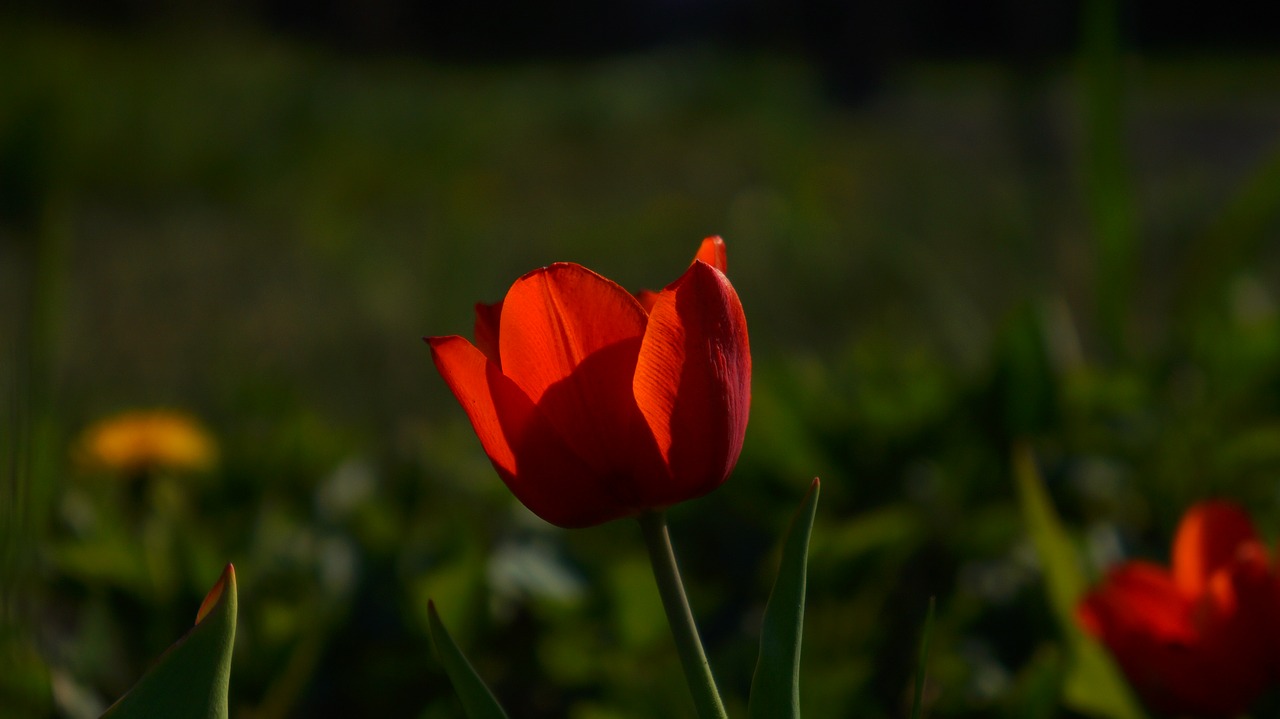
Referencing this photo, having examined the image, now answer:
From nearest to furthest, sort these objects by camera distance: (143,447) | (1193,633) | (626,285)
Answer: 1. (1193,633)
2. (143,447)
3. (626,285)

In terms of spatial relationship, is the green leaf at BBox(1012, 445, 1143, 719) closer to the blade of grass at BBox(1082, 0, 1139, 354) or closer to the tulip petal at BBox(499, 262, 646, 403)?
the tulip petal at BBox(499, 262, 646, 403)

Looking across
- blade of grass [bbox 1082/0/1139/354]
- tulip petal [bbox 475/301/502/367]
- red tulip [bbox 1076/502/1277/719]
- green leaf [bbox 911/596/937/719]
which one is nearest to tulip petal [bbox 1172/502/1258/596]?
red tulip [bbox 1076/502/1277/719]

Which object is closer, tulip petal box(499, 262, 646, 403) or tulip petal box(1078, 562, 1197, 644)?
tulip petal box(499, 262, 646, 403)

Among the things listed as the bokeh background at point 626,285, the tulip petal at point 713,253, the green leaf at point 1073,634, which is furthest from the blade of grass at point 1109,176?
the tulip petal at point 713,253

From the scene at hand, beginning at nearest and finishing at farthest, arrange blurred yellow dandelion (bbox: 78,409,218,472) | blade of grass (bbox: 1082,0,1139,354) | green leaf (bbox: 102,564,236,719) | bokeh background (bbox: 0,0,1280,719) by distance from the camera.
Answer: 1. green leaf (bbox: 102,564,236,719)
2. bokeh background (bbox: 0,0,1280,719)
3. blurred yellow dandelion (bbox: 78,409,218,472)
4. blade of grass (bbox: 1082,0,1139,354)

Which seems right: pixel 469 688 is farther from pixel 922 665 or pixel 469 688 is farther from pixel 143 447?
pixel 143 447

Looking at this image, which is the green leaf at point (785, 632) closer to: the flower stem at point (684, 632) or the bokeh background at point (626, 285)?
the flower stem at point (684, 632)

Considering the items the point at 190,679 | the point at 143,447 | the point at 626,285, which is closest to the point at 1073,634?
the point at 190,679

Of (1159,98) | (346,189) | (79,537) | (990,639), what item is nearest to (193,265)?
(346,189)
